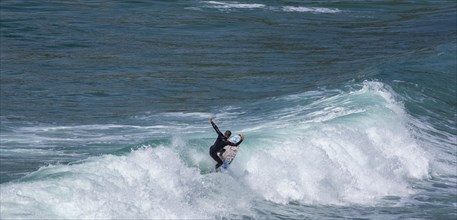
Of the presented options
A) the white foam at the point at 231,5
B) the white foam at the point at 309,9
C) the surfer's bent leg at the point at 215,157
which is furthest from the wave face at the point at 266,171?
the white foam at the point at 309,9

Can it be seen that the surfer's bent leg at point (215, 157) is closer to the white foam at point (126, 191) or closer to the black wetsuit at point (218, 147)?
the black wetsuit at point (218, 147)

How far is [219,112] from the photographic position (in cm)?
2481

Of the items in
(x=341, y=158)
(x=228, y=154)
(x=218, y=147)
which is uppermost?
(x=218, y=147)

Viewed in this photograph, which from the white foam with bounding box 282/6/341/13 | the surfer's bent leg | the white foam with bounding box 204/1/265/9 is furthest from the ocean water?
the white foam with bounding box 282/6/341/13

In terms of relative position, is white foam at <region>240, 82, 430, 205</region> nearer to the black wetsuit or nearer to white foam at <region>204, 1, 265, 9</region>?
the black wetsuit

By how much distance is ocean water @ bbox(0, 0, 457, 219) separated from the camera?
52.7 ft

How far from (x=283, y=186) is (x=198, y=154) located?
165 centimetres

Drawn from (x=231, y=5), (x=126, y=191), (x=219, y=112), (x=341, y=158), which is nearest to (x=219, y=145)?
(x=126, y=191)

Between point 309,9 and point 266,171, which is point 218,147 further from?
point 309,9

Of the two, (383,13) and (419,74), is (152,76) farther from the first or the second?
(383,13)

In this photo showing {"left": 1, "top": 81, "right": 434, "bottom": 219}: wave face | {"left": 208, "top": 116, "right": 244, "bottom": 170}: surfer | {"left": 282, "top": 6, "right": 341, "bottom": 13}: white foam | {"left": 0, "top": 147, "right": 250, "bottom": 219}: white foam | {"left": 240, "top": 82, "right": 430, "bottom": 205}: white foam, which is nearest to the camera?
{"left": 0, "top": 147, "right": 250, "bottom": 219}: white foam

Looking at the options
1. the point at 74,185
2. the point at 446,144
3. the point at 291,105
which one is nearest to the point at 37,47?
the point at 291,105

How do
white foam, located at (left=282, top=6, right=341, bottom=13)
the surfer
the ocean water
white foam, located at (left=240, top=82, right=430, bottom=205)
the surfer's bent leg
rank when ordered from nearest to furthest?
the ocean water → the surfer → the surfer's bent leg → white foam, located at (left=240, top=82, right=430, bottom=205) → white foam, located at (left=282, top=6, right=341, bottom=13)

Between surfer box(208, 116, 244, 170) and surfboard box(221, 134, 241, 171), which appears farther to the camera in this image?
surfboard box(221, 134, 241, 171)
